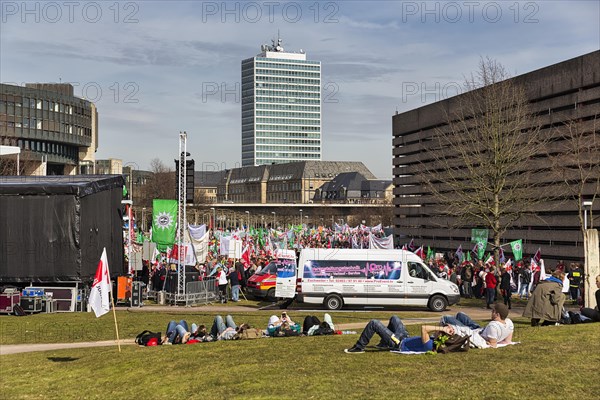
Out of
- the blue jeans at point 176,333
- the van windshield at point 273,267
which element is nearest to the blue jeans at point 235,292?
the van windshield at point 273,267

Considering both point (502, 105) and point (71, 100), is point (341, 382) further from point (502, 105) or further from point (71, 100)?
point (71, 100)

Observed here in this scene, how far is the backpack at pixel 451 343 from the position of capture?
1373cm

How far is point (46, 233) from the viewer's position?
28.8m

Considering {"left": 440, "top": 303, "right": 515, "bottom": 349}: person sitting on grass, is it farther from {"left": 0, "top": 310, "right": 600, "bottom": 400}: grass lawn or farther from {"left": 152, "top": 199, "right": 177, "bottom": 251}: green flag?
{"left": 152, "top": 199, "right": 177, "bottom": 251}: green flag

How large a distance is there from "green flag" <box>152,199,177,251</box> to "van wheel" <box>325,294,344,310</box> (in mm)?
7206

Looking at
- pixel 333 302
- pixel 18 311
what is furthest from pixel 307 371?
pixel 18 311

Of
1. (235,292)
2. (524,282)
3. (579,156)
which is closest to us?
(235,292)

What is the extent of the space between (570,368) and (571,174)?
3434cm

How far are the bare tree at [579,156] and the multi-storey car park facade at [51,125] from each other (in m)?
64.9

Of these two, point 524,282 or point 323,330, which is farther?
point 524,282

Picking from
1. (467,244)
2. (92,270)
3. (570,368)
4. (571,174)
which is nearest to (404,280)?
(92,270)

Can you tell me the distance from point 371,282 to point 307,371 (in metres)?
16.1

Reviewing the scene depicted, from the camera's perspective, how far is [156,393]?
12.2m

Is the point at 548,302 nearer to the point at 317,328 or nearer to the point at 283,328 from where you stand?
the point at 317,328
